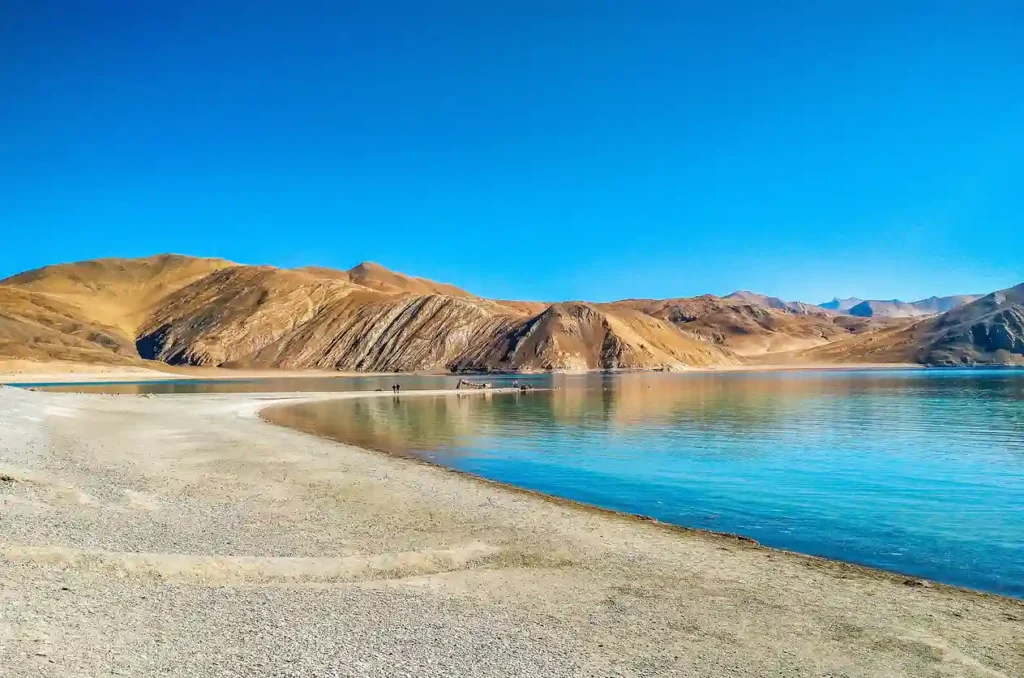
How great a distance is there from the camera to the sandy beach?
7223 mm

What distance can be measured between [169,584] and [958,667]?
9678 millimetres

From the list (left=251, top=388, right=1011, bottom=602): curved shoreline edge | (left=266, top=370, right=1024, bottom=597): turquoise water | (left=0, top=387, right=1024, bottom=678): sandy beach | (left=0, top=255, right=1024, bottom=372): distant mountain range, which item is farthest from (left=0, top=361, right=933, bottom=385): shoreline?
(left=0, top=387, right=1024, bottom=678): sandy beach

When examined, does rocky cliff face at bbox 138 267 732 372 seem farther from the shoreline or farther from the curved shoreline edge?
the curved shoreline edge

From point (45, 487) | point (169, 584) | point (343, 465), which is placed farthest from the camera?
point (343, 465)

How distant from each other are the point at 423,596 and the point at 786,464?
18417 millimetres

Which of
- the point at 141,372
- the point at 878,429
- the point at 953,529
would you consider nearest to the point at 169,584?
the point at 953,529

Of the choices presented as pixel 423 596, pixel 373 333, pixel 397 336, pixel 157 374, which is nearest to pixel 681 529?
pixel 423 596

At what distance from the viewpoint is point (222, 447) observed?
2577 cm

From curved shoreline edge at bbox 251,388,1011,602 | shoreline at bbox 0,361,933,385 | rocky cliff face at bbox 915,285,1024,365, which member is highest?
rocky cliff face at bbox 915,285,1024,365

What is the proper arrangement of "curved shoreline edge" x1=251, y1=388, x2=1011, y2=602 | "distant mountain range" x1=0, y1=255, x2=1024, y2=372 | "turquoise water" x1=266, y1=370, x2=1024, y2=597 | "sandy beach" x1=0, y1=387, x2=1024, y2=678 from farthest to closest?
1. "distant mountain range" x1=0, y1=255, x2=1024, y2=372
2. "turquoise water" x1=266, y1=370, x2=1024, y2=597
3. "curved shoreline edge" x1=251, y1=388, x2=1011, y2=602
4. "sandy beach" x1=0, y1=387, x2=1024, y2=678

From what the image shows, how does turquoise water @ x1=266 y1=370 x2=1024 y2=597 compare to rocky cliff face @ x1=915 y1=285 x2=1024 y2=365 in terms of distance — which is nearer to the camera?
turquoise water @ x1=266 y1=370 x2=1024 y2=597

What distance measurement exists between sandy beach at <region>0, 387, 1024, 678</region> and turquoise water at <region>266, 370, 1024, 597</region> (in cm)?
236

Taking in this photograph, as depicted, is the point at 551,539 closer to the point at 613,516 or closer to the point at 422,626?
the point at 613,516

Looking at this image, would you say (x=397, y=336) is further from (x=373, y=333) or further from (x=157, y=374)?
(x=157, y=374)
